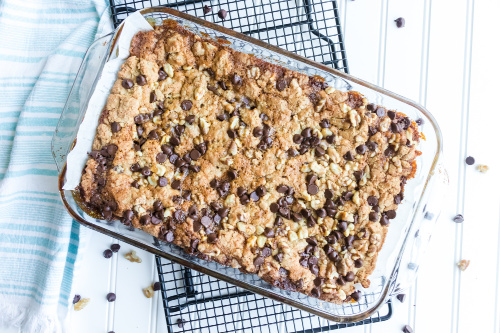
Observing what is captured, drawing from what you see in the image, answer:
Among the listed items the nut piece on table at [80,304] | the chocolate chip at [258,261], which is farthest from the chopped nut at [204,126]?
the nut piece on table at [80,304]

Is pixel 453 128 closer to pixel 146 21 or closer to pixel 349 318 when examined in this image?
pixel 349 318

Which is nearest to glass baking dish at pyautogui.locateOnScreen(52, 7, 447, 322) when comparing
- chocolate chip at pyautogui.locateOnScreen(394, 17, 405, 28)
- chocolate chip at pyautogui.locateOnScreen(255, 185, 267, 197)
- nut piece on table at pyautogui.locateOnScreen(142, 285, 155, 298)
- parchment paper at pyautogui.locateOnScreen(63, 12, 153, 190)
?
parchment paper at pyautogui.locateOnScreen(63, 12, 153, 190)

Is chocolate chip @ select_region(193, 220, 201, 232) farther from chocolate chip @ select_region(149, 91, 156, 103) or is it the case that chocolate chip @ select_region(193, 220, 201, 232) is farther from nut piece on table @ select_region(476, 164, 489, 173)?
nut piece on table @ select_region(476, 164, 489, 173)

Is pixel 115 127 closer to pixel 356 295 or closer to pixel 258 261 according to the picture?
pixel 258 261

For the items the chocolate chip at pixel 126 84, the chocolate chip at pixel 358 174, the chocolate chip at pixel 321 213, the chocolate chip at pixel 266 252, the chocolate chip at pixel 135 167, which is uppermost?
the chocolate chip at pixel 126 84

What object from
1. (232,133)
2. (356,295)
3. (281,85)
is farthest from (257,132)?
(356,295)

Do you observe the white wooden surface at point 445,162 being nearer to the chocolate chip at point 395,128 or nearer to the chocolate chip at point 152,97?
the chocolate chip at point 395,128

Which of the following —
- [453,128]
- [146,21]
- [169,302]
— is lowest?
[169,302]

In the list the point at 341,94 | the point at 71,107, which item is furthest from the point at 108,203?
the point at 341,94
